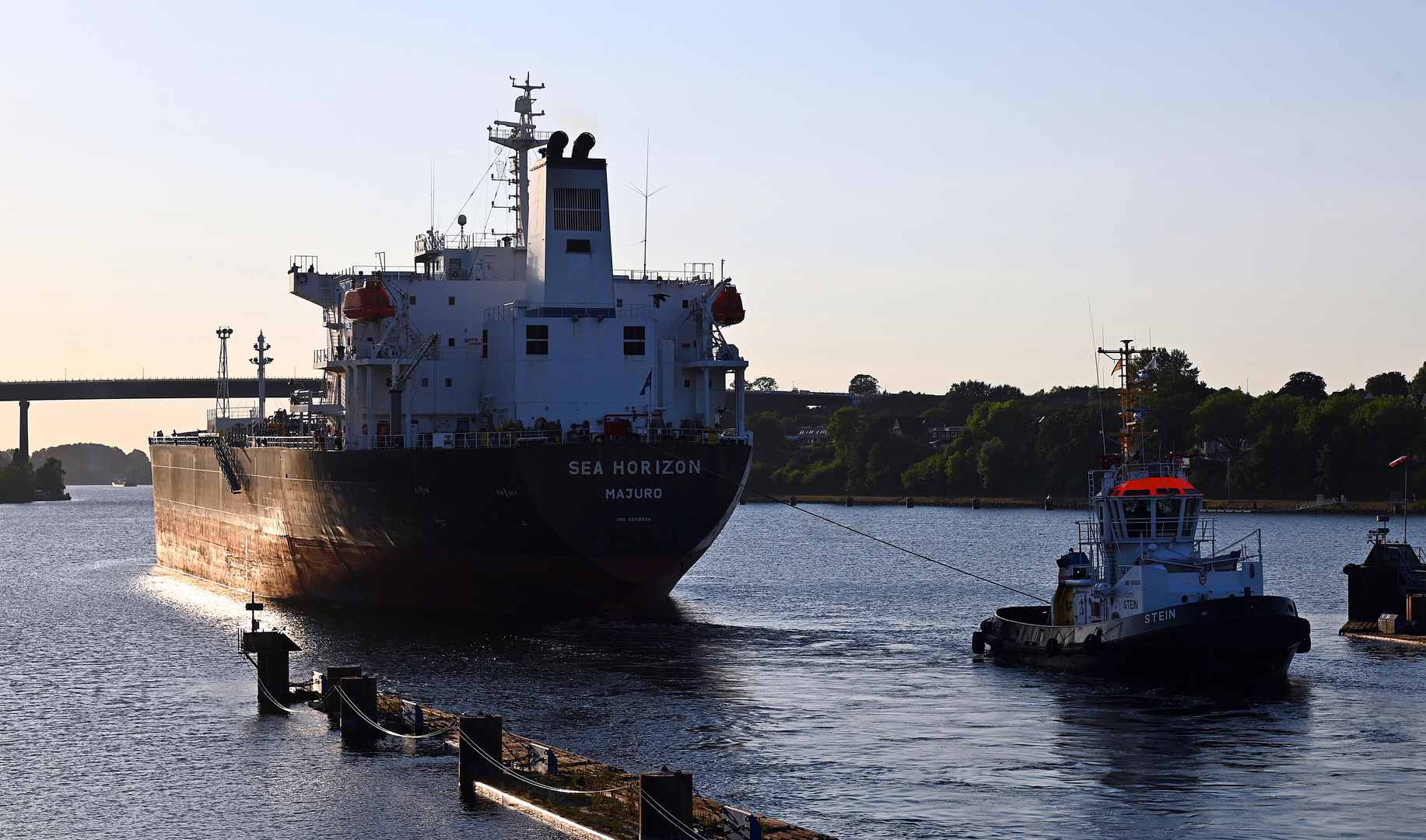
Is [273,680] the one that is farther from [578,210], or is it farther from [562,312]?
[578,210]

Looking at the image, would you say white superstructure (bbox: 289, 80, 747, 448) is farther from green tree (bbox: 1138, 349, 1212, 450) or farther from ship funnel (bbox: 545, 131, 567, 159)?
green tree (bbox: 1138, 349, 1212, 450)

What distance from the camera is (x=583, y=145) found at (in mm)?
53906

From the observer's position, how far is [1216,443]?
164750 millimetres

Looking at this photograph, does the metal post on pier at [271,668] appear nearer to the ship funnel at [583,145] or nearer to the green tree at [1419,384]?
the ship funnel at [583,145]

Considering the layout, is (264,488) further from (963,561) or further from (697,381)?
(963,561)

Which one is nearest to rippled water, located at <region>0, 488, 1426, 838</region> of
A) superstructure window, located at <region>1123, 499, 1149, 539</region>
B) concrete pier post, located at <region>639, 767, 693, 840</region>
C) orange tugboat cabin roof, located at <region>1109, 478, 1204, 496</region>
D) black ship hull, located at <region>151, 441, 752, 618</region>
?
black ship hull, located at <region>151, 441, 752, 618</region>

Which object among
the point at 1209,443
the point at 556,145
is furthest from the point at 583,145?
the point at 1209,443

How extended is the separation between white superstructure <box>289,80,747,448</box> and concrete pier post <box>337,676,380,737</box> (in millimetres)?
18058

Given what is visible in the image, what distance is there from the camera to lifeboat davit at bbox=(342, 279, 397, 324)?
55.3m

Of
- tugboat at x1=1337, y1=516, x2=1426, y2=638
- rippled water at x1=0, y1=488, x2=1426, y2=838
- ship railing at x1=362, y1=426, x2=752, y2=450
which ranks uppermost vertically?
ship railing at x1=362, y1=426, x2=752, y2=450

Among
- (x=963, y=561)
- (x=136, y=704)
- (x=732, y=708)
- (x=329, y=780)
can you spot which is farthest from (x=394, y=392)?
(x=963, y=561)

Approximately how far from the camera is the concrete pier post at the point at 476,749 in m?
27.8

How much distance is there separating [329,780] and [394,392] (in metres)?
26.3

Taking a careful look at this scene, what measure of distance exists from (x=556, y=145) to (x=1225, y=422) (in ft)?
394
